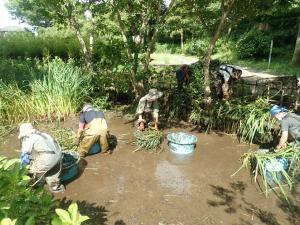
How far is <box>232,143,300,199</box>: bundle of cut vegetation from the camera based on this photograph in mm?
5613

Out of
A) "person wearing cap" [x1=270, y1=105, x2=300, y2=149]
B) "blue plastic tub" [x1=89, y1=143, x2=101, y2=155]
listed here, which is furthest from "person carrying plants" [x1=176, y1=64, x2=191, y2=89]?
"person wearing cap" [x1=270, y1=105, x2=300, y2=149]

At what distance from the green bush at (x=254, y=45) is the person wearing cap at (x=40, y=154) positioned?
18.2 meters

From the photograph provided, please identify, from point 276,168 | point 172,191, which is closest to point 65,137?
point 172,191

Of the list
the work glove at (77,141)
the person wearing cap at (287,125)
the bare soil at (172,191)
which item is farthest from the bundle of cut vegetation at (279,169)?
the work glove at (77,141)

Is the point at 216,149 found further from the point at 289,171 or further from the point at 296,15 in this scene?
the point at 296,15

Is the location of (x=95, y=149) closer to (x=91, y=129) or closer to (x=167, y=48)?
(x=91, y=129)

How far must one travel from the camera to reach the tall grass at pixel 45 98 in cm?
834

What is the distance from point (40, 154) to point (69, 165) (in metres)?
0.79

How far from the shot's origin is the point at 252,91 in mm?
9336

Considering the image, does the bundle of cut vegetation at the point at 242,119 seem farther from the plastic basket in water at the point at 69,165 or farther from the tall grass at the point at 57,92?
the plastic basket in water at the point at 69,165

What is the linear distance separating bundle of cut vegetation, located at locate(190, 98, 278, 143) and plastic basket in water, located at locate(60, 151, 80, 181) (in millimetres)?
3506

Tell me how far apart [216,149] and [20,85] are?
5411 mm

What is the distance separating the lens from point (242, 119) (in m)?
7.64

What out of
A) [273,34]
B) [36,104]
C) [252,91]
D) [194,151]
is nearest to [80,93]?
[36,104]
